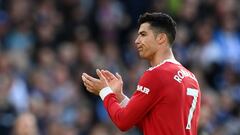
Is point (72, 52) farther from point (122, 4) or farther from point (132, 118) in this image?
point (132, 118)

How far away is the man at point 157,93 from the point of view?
9.26 meters

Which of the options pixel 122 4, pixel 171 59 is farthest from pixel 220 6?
pixel 171 59

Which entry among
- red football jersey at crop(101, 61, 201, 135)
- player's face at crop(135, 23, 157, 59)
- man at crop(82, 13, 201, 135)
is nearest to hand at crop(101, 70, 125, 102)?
man at crop(82, 13, 201, 135)

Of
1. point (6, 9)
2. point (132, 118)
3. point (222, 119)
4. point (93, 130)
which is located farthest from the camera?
point (6, 9)

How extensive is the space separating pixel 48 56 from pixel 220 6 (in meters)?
3.68

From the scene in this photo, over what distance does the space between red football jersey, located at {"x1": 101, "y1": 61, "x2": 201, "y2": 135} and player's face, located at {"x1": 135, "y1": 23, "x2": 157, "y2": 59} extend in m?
0.20

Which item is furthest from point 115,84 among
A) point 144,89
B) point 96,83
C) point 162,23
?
point 162,23

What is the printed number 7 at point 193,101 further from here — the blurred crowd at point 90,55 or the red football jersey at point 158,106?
the blurred crowd at point 90,55

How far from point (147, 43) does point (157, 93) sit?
533 mm

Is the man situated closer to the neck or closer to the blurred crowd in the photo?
the neck

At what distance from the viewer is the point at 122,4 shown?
18.7m

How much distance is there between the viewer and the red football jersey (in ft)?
30.3

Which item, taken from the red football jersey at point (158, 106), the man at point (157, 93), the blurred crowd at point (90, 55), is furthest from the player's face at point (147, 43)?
the blurred crowd at point (90, 55)

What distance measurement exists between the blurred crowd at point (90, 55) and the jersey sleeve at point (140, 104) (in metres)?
4.89
